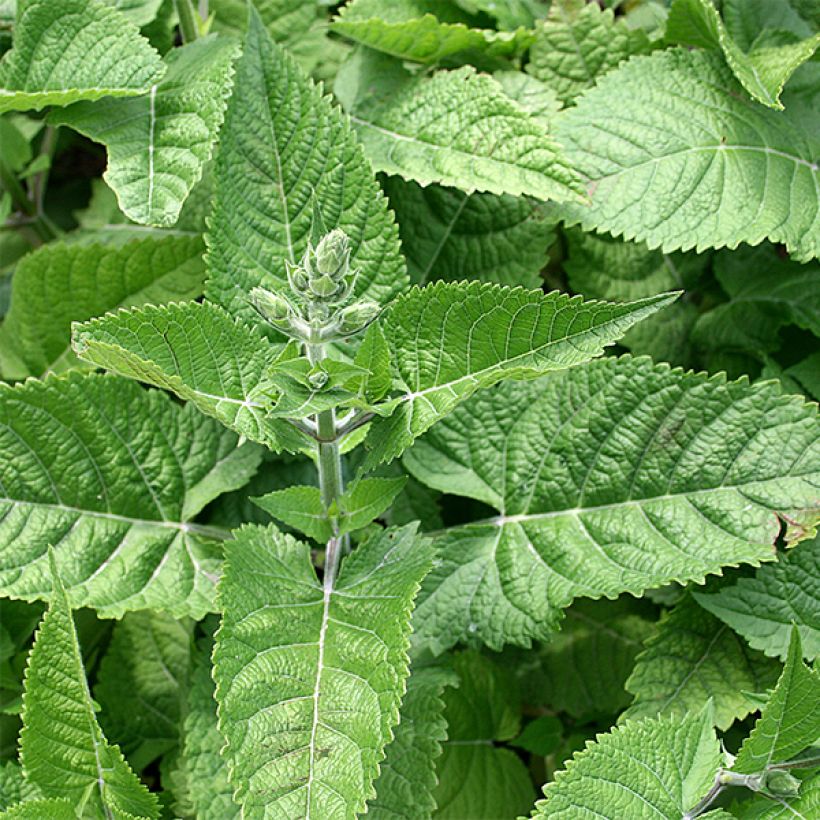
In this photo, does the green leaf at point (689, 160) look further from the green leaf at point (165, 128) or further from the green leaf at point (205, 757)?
the green leaf at point (205, 757)

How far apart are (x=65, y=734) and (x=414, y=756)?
46cm

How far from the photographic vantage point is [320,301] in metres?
1.10

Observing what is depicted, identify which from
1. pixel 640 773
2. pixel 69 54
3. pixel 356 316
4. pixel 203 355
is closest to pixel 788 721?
pixel 640 773

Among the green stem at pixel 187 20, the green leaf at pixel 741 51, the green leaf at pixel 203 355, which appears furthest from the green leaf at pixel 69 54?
the green leaf at pixel 741 51

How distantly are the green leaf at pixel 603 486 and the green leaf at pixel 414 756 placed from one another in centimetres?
7

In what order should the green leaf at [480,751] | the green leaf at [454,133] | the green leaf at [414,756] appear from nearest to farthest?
1. the green leaf at [414,756]
2. the green leaf at [454,133]
3. the green leaf at [480,751]

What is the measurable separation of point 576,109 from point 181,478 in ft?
2.81

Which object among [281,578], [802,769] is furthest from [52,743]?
[802,769]

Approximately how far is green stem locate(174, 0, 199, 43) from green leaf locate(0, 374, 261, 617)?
686 mm

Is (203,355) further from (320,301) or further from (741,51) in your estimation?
(741,51)

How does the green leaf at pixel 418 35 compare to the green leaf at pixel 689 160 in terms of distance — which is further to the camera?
the green leaf at pixel 418 35

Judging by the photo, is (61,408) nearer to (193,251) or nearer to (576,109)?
(193,251)

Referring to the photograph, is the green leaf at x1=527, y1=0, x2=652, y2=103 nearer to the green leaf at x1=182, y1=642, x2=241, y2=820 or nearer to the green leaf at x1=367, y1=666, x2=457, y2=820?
the green leaf at x1=367, y1=666, x2=457, y2=820

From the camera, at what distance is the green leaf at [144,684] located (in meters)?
1.57
